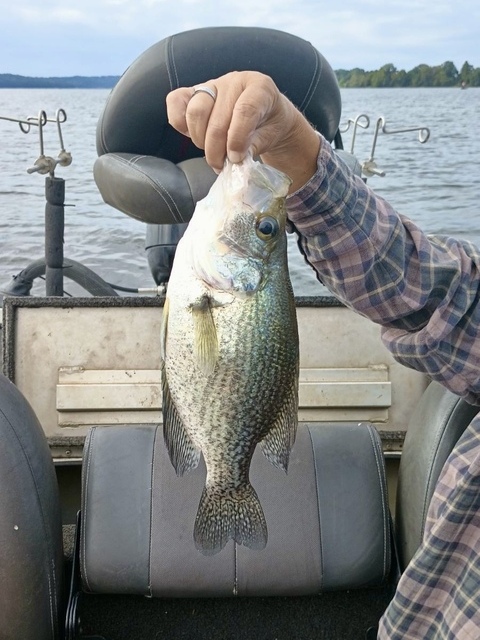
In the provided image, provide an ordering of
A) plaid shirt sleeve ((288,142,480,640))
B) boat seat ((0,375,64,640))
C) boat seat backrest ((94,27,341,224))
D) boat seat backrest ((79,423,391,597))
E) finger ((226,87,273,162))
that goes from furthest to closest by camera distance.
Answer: boat seat backrest ((94,27,341,224)), boat seat backrest ((79,423,391,597)), boat seat ((0,375,64,640)), plaid shirt sleeve ((288,142,480,640)), finger ((226,87,273,162))

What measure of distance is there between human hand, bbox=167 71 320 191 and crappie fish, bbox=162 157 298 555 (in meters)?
0.05

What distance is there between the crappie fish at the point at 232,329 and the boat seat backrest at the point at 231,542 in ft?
2.38

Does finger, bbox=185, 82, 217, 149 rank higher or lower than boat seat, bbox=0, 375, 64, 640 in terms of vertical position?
higher

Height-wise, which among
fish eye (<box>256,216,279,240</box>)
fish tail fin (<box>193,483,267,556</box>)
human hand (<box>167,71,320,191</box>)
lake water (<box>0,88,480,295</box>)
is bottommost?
lake water (<box>0,88,480,295</box>)

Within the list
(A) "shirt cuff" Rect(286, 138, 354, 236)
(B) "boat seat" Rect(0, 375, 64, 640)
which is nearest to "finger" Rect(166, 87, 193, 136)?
(A) "shirt cuff" Rect(286, 138, 354, 236)

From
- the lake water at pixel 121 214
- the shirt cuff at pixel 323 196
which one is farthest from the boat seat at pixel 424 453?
the lake water at pixel 121 214

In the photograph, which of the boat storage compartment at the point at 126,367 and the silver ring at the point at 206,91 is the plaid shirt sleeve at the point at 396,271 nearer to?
the silver ring at the point at 206,91

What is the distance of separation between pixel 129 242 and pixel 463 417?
6.97 meters

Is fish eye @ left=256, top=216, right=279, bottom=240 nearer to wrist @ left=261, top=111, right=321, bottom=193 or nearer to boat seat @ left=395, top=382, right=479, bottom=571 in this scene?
wrist @ left=261, top=111, right=321, bottom=193

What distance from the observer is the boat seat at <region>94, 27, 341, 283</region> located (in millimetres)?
2148

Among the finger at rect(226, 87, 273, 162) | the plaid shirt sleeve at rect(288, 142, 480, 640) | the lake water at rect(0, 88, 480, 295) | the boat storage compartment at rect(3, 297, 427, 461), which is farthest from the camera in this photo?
the lake water at rect(0, 88, 480, 295)

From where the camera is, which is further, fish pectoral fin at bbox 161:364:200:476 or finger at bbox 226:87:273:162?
fish pectoral fin at bbox 161:364:200:476

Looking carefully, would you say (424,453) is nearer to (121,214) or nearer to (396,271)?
(396,271)

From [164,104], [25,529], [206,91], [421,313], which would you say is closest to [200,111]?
[206,91]
